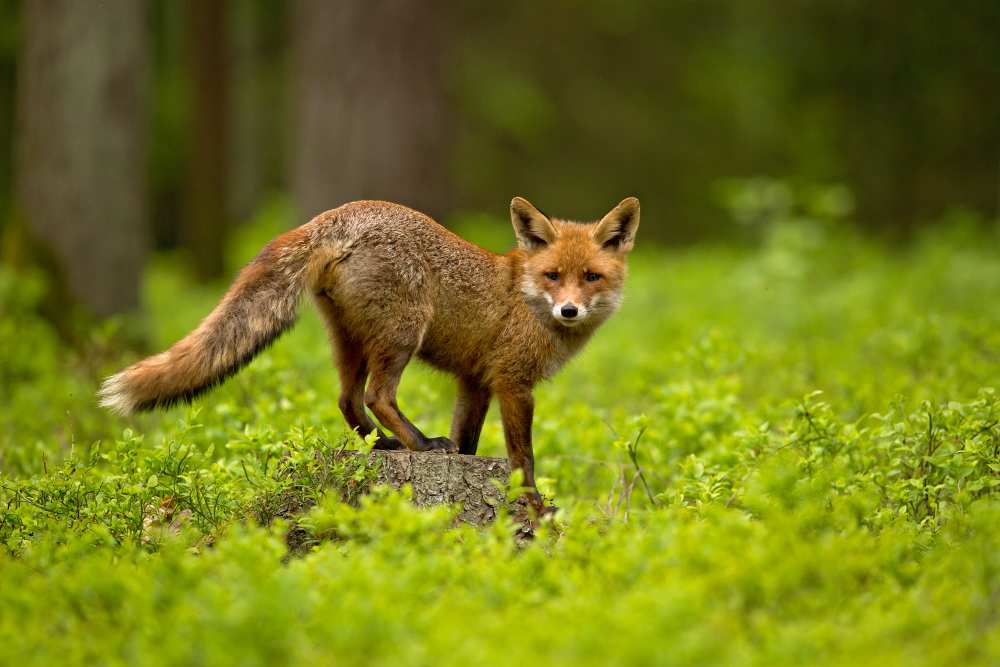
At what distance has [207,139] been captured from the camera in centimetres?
1861

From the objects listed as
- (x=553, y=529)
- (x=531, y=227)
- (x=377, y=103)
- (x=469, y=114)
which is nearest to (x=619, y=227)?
(x=531, y=227)

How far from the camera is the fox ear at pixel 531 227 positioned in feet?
21.7

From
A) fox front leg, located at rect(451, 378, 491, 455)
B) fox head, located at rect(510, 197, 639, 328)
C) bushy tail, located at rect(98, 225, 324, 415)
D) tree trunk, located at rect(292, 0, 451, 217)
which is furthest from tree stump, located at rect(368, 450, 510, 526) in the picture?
tree trunk, located at rect(292, 0, 451, 217)

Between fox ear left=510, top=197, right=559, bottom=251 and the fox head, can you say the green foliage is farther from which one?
fox ear left=510, top=197, right=559, bottom=251

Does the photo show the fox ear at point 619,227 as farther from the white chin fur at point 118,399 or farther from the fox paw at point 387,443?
the white chin fur at point 118,399

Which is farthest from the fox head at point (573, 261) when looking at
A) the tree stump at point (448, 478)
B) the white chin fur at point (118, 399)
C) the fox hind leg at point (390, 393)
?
the white chin fur at point (118, 399)

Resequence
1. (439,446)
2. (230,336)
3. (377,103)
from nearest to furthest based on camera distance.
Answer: (230,336) < (439,446) < (377,103)

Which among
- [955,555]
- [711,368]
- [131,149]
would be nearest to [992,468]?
[955,555]

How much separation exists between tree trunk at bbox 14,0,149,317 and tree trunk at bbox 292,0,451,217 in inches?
170

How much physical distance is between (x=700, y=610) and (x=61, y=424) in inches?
222

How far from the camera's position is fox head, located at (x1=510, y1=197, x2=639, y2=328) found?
6410mm

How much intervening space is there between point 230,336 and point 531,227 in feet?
7.16

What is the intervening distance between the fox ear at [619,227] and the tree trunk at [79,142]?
6.10 meters

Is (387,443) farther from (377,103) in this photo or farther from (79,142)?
(377,103)
